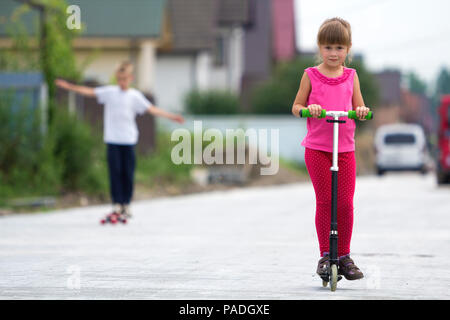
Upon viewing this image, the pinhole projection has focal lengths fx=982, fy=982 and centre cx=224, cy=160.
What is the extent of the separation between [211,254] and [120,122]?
367 centimetres

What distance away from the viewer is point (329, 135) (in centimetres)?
648

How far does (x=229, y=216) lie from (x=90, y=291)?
733 centimetres

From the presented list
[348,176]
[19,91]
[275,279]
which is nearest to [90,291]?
[275,279]

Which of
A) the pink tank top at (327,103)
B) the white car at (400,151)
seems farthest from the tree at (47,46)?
the white car at (400,151)

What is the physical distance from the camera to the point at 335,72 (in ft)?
21.4

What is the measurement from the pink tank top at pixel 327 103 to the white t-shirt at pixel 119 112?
5.50 meters

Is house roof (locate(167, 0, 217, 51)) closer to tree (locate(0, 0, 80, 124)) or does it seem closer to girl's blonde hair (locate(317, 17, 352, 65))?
tree (locate(0, 0, 80, 124))

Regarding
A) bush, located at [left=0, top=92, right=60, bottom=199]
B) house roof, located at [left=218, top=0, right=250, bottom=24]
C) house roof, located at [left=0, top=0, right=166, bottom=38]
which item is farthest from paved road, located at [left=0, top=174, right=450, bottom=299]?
house roof, located at [left=218, top=0, right=250, bottom=24]

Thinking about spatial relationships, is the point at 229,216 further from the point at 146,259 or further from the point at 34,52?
the point at 146,259

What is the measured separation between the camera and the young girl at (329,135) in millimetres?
6434

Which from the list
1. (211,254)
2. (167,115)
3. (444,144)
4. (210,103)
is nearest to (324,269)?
(211,254)

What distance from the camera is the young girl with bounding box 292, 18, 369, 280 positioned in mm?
6434

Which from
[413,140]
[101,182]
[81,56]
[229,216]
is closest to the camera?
[229,216]
